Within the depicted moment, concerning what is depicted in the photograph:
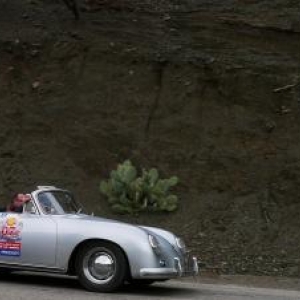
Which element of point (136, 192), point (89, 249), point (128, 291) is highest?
point (136, 192)

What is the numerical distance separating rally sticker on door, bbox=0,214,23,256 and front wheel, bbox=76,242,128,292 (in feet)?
2.92

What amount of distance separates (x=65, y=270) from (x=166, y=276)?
4.56ft

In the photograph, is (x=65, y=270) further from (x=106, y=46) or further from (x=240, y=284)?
(x=106, y=46)

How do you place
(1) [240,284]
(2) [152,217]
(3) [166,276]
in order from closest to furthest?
(3) [166,276]
(1) [240,284]
(2) [152,217]

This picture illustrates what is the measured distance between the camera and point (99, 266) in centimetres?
1070

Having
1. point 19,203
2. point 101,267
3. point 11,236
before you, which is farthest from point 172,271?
point 19,203

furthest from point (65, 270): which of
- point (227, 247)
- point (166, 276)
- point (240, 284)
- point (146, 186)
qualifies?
point (146, 186)

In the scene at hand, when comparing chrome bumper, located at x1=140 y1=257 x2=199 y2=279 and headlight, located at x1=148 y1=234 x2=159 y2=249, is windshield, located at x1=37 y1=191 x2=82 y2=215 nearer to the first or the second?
headlight, located at x1=148 y1=234 x2=159 y2=249

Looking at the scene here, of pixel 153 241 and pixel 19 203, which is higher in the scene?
pixel 19 203

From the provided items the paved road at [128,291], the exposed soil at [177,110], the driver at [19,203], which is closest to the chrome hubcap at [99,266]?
the paved road at [128,291]

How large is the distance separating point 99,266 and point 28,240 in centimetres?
106

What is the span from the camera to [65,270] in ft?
35.6

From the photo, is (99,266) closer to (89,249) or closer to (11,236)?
(89,249)

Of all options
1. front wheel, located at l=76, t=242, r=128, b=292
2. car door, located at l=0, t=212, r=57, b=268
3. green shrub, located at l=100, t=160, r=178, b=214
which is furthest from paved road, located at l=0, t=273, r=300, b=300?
green shrub, located at l=100, t=160, r=178, b=214
